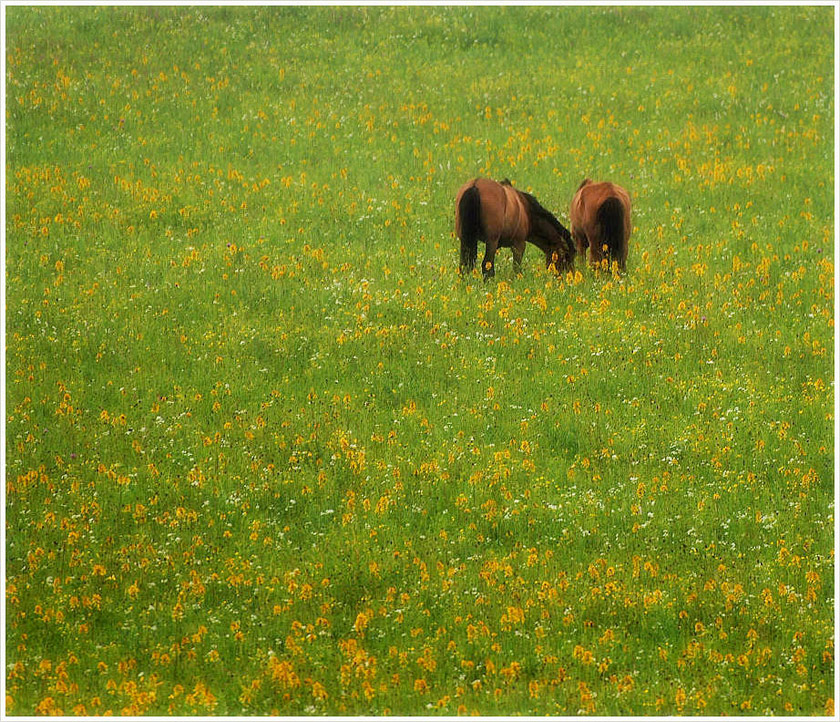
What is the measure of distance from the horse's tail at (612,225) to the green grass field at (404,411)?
19.5 inches

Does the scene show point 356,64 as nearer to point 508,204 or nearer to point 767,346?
point 508,204

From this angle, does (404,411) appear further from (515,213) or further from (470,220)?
(515,213)

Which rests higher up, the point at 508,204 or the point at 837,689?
the point at 508,204

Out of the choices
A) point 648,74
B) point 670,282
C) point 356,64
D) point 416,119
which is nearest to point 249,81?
point 356,64

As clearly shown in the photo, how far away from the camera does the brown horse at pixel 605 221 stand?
16859 millimetres

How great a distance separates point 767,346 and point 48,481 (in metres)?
9.38

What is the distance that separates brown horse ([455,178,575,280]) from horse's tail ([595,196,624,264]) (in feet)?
2.29

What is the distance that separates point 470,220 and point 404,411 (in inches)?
191

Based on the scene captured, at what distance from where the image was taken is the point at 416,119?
82.5 ft

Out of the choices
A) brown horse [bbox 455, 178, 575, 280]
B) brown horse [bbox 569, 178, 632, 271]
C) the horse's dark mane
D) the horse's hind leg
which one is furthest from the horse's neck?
Answer: brown horse [bbox 569, 178, 632, 271]

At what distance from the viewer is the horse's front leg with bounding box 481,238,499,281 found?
16.8 metres

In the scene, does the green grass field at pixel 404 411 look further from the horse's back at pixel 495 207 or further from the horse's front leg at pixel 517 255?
the horse's back at pixel 495 207

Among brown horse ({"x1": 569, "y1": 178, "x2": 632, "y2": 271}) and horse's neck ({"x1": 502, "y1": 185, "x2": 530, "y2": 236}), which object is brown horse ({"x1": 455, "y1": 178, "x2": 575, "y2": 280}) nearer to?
horse's neck ({"x1": 502, "y1": 185, "x2": 530, "y2": 236})

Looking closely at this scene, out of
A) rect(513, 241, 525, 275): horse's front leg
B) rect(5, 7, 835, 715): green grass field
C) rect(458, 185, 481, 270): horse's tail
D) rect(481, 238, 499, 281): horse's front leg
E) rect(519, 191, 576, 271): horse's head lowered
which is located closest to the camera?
rect(5, 7, 835, 715): green grass field
